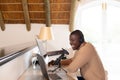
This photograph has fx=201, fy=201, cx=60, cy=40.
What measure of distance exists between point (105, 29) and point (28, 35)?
2.58 meters

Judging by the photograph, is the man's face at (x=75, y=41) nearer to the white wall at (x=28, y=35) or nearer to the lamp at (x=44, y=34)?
the lamp at (x=44, y=34)

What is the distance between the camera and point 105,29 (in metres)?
6.59

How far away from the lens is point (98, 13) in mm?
6539

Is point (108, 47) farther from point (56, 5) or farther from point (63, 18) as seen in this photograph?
point (56, 5)

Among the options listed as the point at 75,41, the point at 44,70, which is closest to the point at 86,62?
the point at 75,41

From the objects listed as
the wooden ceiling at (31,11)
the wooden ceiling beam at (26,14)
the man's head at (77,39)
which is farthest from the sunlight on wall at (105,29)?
the man's head at (77,39)

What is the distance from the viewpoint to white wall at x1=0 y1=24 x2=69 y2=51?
6.64 m

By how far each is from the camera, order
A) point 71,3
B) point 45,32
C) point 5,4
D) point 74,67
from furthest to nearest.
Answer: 1. point 5,4
2. point 71,3
3. point 45,32
4. point 74,67

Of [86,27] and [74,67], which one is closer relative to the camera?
[74,67]

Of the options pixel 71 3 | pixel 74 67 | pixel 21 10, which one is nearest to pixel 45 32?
pixel 71 3

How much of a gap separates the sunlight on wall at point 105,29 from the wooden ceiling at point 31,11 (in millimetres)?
539

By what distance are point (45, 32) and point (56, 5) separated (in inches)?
66.5

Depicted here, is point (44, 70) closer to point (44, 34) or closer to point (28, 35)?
point (44, 34)

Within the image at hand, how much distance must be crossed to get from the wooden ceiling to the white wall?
17 centimetres
